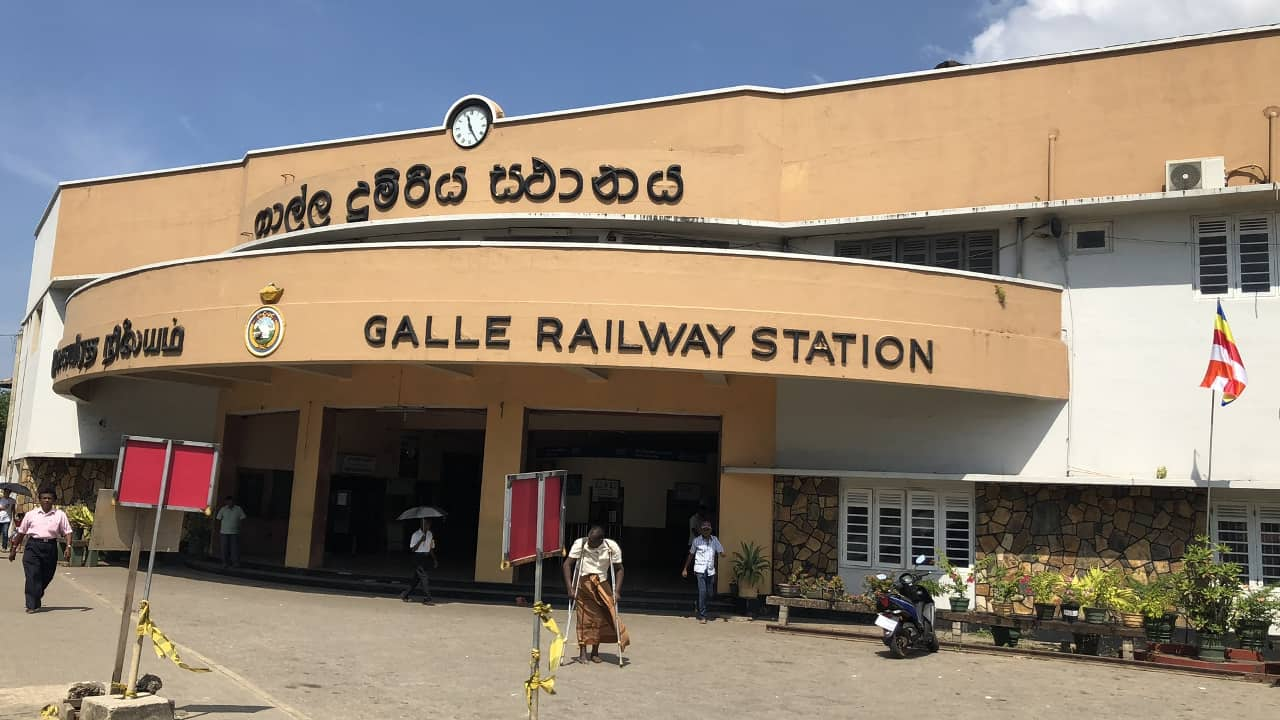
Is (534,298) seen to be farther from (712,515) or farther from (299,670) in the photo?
(712,515)

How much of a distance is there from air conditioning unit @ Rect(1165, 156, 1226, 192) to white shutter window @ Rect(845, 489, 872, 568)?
6.51 m

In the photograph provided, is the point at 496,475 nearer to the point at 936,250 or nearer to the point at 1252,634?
the point at 936,250

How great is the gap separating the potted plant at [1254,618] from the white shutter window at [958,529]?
3.85m

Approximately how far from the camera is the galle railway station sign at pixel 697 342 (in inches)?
579

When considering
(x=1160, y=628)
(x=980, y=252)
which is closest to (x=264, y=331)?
(x=980, y=252)

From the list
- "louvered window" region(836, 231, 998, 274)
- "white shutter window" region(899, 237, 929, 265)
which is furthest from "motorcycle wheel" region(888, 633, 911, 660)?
"white shutter window" region(899, 237, 929, 265)

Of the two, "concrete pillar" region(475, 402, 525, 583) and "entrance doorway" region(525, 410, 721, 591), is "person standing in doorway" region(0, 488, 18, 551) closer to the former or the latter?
"entrance doorway" region(525, 410, 721, 591)

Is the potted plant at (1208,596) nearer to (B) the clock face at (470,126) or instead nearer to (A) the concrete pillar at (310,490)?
(B) the clock face at (470,126)

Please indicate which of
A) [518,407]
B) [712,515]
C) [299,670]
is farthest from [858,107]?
[299,670]

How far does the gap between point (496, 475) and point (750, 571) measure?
485 centimetres

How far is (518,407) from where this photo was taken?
1856 centimetres

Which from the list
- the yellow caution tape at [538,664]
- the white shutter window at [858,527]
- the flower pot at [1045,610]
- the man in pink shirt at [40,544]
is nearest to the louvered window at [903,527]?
the white shutter window at [858,527]

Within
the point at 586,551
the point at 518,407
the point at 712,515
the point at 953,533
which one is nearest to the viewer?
the point at 586,551

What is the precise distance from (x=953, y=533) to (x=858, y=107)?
7.16 meters
